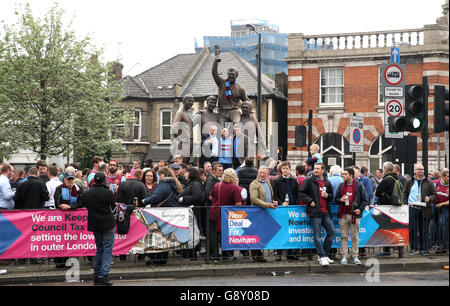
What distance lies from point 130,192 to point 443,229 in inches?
282

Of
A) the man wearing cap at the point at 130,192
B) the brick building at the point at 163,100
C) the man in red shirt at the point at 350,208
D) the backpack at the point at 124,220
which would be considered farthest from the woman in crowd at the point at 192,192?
the brick building at the point at 163,100

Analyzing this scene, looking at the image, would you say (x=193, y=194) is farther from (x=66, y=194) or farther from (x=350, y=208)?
(x=350, y=208)

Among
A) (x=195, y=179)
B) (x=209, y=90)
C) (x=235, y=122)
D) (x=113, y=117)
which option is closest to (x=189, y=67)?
(x=209, y=90)

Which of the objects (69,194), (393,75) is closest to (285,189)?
(393,75)

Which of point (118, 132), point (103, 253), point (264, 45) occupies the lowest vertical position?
point (103, 253)

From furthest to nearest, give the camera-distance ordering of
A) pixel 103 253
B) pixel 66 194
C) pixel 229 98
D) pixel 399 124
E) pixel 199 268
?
pixel 229 98 → pixel 399 124 → pixel 66 194 → pixel 199 268 → pixel 103 253

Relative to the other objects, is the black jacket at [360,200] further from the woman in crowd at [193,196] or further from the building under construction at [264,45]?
the building under construction at [264,45]

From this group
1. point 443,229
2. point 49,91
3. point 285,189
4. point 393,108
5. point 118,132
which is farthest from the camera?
point 118,132

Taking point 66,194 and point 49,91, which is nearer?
point 66,194

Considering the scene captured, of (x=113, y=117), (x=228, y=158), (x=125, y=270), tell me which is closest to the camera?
(x=125, y=270)

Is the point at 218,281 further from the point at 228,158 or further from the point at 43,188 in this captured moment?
the point at 228,158

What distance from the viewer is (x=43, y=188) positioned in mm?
12438

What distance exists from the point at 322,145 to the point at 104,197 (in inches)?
1032

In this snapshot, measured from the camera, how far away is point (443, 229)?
13.8 meters
